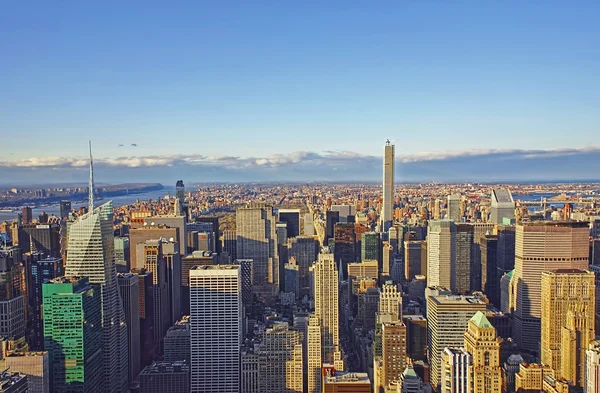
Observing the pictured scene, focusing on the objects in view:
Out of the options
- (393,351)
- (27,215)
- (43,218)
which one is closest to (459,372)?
(393,351)

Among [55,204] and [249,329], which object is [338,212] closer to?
[249,329]

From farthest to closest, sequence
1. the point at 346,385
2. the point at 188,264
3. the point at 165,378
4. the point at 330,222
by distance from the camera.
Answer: the point at 330,222
the point at 188,264
the point at 165,378
the point at 346,385

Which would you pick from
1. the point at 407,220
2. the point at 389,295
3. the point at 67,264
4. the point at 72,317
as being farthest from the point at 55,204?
the point at 407,220

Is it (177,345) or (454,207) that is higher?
(454,207)

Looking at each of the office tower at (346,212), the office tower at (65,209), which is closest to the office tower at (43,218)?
the office tower at (65,209)

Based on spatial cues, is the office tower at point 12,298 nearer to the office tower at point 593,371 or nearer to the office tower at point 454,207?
the office tower at point 593,371

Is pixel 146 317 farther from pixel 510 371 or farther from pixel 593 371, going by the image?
pixel 593 371
